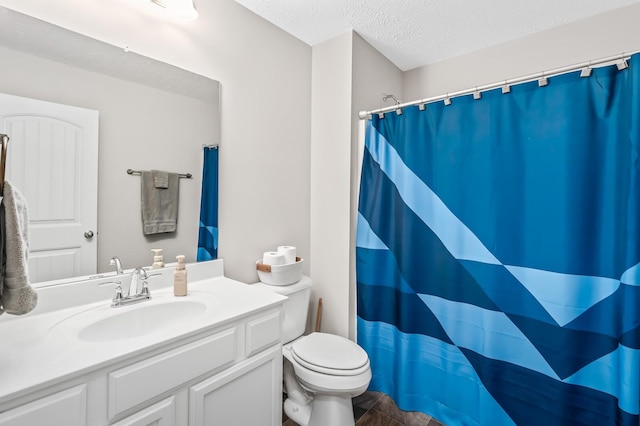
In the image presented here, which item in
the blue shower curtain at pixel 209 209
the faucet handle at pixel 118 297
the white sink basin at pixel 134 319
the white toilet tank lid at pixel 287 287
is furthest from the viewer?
the white toilet tank lid at pixel 287 287

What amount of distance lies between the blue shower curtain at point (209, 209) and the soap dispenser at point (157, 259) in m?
0.19

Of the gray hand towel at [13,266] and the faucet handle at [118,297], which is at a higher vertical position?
the gray hand towel at [13,266]

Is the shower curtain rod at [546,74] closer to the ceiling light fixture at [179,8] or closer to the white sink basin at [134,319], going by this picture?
the ceiling light fixture at [179,8]

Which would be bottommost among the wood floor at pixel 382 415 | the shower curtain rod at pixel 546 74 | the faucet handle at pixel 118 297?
the wood floor at pixel 382 415

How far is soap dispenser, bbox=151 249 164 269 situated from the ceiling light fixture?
1135mm

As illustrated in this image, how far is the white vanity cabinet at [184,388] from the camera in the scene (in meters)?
0.80

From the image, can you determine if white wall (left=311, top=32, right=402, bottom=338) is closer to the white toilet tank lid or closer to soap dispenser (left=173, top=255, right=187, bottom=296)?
the white toilet tank lid

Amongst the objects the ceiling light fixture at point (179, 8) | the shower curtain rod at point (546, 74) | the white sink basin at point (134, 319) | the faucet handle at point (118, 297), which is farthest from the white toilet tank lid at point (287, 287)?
the ceiling light fixture at point (179, 8)

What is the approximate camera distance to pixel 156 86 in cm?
147

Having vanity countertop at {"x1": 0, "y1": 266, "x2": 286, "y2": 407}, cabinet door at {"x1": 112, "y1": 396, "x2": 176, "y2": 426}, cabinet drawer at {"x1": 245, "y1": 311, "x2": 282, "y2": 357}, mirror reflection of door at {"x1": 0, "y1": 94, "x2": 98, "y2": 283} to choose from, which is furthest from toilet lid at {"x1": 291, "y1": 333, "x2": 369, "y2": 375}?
mirror reflection of door at {"x1": 0, "y1": 94, "x2": 98, "y2": 283}

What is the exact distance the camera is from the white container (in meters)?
1.77

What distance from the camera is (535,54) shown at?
207 centimetres

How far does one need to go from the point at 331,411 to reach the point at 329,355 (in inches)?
10.6

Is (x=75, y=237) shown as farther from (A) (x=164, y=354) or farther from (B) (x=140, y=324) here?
(A) (x=164, y=354)
